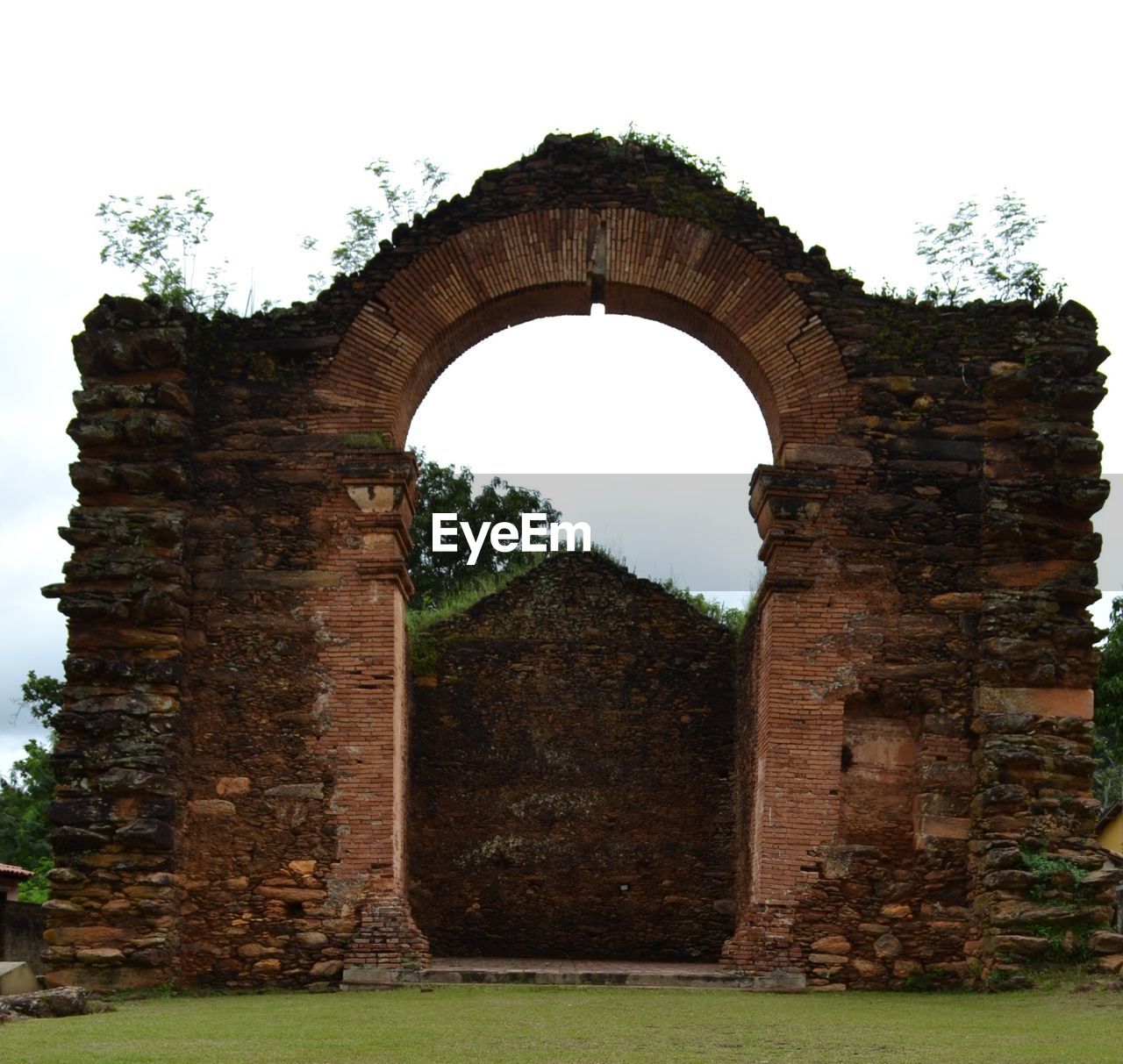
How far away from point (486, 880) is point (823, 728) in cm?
609

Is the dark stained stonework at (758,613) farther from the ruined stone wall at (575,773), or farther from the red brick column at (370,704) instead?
the ruined stone wall at (575,773)

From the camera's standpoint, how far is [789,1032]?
329 inches

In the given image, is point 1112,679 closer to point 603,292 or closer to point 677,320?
Result: point 677,320

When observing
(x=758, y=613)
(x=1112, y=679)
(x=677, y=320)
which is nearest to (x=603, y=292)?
(x=677, y=320)

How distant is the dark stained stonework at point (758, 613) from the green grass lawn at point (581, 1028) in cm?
84

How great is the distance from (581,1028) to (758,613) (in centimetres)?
570

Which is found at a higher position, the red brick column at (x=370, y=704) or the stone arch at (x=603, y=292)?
the stone arch at (x=603, y=292)

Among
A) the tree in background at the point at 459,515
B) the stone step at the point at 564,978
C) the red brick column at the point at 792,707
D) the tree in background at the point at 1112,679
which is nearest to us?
the stone step at the point at 564,978

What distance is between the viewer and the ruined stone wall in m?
17.0

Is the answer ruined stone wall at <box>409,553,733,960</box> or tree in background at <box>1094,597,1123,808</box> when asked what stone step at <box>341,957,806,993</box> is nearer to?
ruined stone wall at <box>409,553,733,960</box>

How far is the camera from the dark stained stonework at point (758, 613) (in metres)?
11.8

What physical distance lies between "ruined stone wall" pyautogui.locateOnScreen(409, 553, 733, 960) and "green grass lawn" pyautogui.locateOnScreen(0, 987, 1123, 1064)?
220 inches

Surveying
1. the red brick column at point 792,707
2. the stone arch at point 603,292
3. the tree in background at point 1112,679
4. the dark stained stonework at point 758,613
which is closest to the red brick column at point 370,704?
the dark stained stonework at point 758,613

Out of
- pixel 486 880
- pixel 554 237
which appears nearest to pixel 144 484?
pixel 554 237
